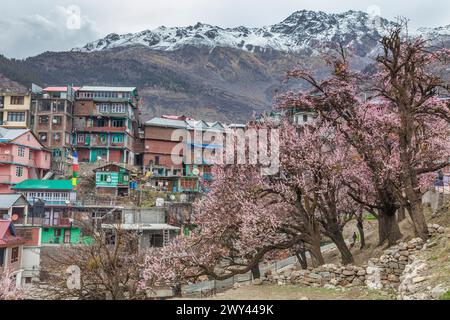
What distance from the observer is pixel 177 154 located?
86000 mm

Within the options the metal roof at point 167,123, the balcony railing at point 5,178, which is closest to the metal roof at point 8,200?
the balcony railing at point 5,178

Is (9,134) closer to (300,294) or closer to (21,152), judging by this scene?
(21,152)

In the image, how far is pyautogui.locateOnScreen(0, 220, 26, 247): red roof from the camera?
40.4m

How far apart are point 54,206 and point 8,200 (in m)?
8.25

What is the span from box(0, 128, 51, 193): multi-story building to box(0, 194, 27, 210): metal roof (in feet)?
35.1

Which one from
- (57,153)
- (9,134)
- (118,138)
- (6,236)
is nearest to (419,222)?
(6,236)

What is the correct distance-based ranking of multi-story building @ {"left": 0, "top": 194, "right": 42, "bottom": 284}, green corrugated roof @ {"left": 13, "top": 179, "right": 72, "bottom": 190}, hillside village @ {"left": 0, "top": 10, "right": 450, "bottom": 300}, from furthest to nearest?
1. green corrugated roof @ {"left": 13, "top": 179, "right": 72, "bottom": 190}
2. multi-story building @ {"left": 0, "top": 194, "right": 42, "bottom": 284}
3. hillside village @ {"left": 0, "top": 10, "right": 450, "bottom": 300}

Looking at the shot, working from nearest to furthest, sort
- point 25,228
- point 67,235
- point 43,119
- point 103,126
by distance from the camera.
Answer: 1. point 25,228
2. point 67,235
3. point 43,119
4. point 103,126

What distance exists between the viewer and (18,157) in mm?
65188

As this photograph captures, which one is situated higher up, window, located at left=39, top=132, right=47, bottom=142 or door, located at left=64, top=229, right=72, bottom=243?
window, located at left=39, top=132, right=47, bottom=142

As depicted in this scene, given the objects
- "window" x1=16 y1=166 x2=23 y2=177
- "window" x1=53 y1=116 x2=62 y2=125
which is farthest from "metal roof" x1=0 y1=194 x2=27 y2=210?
"window" x1=53 y1=116 x2=62 y2=125

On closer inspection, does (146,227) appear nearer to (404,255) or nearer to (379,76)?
(379,76)

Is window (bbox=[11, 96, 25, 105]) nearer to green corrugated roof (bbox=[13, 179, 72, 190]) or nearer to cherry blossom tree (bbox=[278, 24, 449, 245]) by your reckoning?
green corrugated roof (bbox=[13, 179, 72, 190])

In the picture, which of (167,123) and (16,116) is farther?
(167,123)
